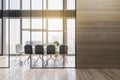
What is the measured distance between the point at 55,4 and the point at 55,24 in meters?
0.92

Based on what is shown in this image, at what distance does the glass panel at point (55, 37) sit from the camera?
9696mm

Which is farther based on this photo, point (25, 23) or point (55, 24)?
point (25, 23)

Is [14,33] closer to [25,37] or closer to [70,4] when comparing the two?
[25,37]

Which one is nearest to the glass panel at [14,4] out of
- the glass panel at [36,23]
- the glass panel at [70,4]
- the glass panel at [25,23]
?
the glass panel at [25,23]

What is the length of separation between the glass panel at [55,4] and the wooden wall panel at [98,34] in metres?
0.83

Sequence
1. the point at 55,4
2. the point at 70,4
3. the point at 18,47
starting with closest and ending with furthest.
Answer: the point at 70,4, the point at 55,4, the point at 18,47

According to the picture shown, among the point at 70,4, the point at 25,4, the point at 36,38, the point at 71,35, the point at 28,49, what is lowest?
the point at 28,49

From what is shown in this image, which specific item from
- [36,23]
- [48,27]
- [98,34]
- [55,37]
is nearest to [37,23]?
[36,23]

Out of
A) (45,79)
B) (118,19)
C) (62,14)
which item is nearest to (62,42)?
(62,14)

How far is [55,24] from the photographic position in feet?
33.3

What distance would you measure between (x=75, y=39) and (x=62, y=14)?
4.06ft

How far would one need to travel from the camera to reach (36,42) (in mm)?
9820

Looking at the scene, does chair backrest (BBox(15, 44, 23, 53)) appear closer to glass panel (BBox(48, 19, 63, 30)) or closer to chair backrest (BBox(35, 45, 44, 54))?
chair backrest (BBox(35, 45, 44, 54))

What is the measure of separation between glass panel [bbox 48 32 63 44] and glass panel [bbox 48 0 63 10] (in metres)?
1.07
